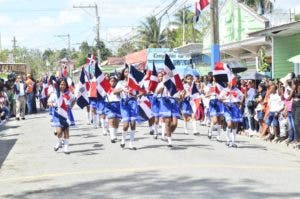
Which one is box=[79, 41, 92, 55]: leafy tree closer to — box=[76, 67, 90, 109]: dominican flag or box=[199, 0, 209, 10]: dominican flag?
box=[199, 0, 209, 10]: dominican flag

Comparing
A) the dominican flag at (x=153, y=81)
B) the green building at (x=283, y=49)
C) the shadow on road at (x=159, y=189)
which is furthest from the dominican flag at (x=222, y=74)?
the green building at (x=283, y=49)

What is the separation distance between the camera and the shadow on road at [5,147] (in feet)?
47.7

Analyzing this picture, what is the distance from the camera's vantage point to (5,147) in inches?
647

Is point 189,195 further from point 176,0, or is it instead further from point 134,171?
point 176,0

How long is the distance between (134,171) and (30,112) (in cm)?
2085

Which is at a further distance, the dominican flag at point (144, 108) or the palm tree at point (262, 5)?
the palm tree at point (262, 5)

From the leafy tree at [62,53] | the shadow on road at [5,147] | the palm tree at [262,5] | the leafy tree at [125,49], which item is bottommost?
the shadow on road at [5,147]

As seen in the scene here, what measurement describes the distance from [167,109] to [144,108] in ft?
4.06

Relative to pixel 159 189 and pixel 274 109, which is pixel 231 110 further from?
pixel 159 189

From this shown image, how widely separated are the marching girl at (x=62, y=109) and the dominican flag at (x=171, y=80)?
2.56 m

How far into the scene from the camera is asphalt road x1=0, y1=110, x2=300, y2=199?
932cm

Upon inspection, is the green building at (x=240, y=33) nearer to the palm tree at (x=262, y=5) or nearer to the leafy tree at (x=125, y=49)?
the palm tree at (x=262, y=5)

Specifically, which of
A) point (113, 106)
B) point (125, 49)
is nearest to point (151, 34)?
point (125, 49)

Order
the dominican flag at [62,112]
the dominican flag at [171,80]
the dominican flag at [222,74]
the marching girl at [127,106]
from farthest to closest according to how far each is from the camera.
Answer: the dominican flag at [222,74] < the dominican flag at [171,80] < the marching girl at [127,106] < the dominican flag at [62,112]
